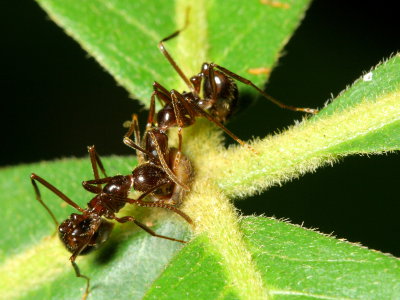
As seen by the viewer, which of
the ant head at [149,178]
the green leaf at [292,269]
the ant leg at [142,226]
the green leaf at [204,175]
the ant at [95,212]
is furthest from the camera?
the ant head at [149,178]

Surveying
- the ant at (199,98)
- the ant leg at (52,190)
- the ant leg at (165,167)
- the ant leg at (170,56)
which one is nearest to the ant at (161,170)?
the ant leg at (165,167)

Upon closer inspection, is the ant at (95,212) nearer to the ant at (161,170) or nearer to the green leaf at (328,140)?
the ant at (161,170)

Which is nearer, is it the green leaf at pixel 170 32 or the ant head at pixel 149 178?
the ant head at pixel 149 178

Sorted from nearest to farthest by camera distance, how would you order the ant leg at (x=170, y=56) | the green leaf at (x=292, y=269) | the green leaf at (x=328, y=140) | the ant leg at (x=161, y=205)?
the green leaf at (x=292, y=269)
the green leaf at (x=328, y=140)
the ant leg at (x=161, y=205)
the ant leg at (x=170, y=56)

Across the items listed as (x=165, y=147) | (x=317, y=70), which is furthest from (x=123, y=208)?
(x=317, y=70)

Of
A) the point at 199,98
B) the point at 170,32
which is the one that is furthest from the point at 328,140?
the point at 170,32

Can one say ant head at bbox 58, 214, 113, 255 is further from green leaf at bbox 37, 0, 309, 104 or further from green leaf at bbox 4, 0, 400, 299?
green leaf at bbox 37, 0, 309, 104

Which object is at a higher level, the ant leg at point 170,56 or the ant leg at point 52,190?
the ant leg at point 170,56

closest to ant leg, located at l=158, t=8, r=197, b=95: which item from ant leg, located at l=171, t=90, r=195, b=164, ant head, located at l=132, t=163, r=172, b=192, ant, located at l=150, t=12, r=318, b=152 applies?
ant, located at l=150, t=12, r=318, b=152

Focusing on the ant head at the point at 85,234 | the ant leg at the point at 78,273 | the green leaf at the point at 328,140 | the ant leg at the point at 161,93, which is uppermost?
the ant leg at the point at 161,93
